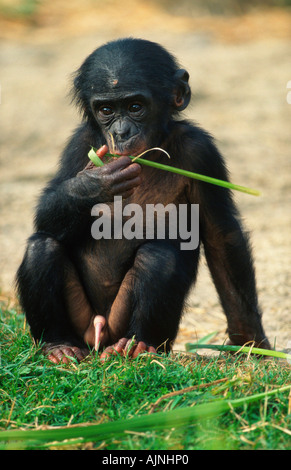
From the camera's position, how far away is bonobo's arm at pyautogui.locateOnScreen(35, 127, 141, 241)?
4.15 m

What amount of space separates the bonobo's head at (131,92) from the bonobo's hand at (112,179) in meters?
0.20

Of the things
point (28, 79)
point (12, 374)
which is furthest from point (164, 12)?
point (12, 374)

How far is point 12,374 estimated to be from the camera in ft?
13.1

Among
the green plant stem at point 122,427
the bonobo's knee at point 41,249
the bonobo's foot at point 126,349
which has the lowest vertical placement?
the green plant stem at point 122,427

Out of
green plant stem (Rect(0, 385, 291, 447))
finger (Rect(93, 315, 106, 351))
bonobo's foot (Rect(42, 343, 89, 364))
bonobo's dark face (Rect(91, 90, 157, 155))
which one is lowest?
green plant stem (Rect(0, 385, 291, 447))

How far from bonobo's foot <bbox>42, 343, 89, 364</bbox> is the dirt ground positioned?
1.32 meters

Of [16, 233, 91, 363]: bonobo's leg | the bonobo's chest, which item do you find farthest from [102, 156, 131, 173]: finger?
[16, 233, 91, 363]: bonobo's leg

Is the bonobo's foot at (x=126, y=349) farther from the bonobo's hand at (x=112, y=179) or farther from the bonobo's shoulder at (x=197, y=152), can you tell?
the bonobo's shoulder at (x=197, y=152)

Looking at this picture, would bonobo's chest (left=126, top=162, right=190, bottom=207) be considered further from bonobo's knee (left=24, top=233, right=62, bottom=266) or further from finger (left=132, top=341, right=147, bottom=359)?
finger (left=132, top=341, right=147, bottom=359)

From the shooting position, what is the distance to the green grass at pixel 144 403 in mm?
3205

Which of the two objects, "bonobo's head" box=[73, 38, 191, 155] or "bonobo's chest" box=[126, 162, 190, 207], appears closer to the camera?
"bonobo's head" box=[73, 38, 191, 155]

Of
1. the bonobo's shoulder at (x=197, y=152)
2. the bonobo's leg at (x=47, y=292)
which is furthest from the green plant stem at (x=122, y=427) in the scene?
the bonobo's shoulder at (x=197, y=152)
